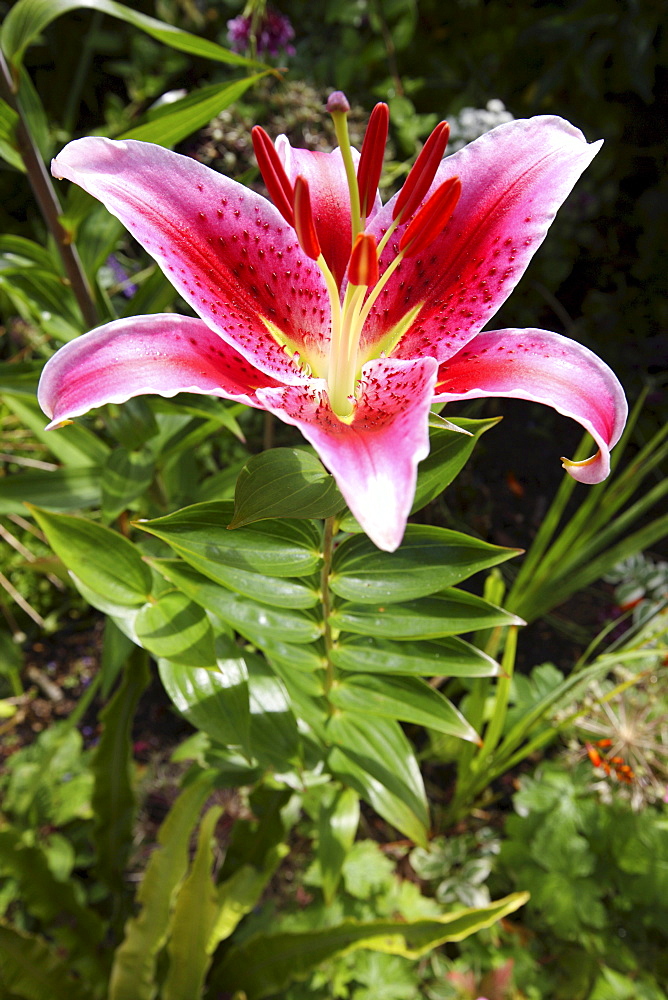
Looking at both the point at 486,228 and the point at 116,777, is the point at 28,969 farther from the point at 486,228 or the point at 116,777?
the point at 486,228

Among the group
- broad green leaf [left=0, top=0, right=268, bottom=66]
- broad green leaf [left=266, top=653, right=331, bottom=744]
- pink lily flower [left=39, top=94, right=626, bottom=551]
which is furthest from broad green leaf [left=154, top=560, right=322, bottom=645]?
broad green leaf [left=0, top=0, right=268, bottom=66]

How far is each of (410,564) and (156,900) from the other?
702mm

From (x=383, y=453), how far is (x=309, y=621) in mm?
339

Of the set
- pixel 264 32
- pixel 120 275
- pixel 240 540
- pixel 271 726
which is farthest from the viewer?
pixel 120 275

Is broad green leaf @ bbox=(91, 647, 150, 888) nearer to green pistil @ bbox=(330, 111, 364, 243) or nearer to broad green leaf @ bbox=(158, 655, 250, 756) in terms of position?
broad green leaf @ bbox=(158, 655, 250, 756)

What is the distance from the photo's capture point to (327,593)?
25.1 inches

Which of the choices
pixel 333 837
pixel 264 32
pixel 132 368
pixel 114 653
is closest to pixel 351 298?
pixel 132 368

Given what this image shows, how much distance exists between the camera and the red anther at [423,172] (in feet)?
1.39

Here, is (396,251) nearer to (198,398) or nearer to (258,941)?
(198,398)

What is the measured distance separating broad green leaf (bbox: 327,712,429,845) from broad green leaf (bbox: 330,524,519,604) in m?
0.27

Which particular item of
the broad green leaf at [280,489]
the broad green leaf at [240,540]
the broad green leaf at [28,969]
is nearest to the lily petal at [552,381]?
the broad green leaf at [280,489]

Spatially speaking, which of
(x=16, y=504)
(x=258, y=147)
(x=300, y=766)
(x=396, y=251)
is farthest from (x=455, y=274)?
(x=16, y=504)

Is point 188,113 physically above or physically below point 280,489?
above

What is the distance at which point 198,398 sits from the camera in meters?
0.86
